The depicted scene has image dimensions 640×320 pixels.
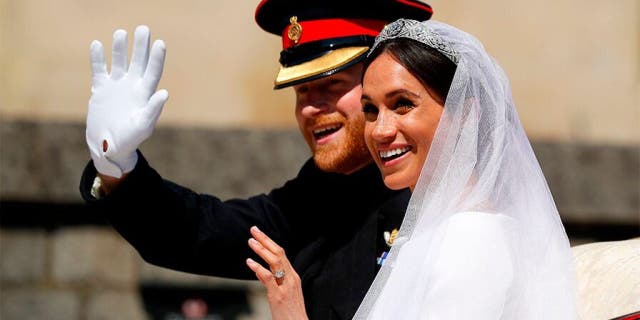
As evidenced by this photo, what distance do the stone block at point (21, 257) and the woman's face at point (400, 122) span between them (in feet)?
8.69

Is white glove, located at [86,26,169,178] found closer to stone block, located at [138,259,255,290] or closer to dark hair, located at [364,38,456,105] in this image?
dark hair, located at [364,38,456,105]

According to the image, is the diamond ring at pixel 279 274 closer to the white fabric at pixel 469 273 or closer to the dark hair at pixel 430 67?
the white fabric at pixel 469 273

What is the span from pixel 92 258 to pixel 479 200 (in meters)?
2.83

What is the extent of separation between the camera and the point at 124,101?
2.83 m

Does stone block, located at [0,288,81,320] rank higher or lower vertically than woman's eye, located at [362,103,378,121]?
lower

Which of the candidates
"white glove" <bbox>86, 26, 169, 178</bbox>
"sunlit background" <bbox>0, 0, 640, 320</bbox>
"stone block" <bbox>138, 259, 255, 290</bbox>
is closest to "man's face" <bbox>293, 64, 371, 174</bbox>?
"white glove" <bbox>86, 26, 169, 178</bbox>

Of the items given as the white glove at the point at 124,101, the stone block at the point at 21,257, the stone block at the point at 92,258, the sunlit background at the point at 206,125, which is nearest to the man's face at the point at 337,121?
the white glove at the point at 124,101

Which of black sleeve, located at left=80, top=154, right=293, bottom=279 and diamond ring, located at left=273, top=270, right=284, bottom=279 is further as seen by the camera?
black sleeve, located at left=80, top=154, right=293, bottom=279

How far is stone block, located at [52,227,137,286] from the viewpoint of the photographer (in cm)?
485

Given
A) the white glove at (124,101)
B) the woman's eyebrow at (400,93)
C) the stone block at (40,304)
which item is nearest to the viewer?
the woman's eyebrow at (400,93)

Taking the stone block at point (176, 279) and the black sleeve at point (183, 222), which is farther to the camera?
the stone block at point (176, 279)

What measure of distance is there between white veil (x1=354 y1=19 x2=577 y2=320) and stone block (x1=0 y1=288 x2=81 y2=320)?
2618 millimetres

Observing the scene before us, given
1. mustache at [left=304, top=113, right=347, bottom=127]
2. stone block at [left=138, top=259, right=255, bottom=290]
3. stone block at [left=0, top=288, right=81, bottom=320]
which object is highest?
mustache at [left=304, top=113, right=347, bottom=127]

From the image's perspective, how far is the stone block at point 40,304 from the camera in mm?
4777
